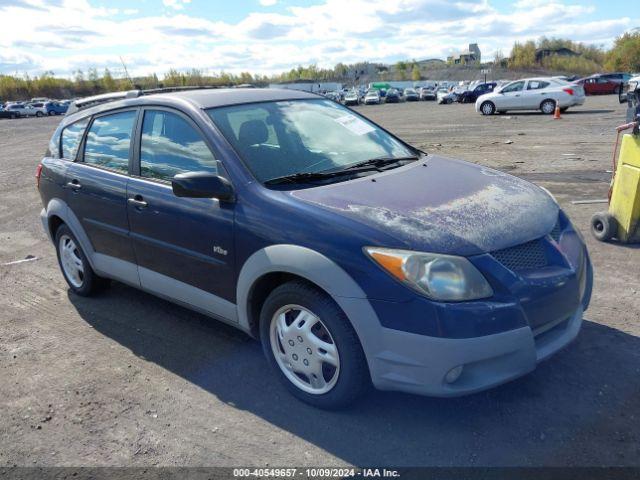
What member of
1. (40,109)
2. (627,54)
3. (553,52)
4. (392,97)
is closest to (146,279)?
(392,97)

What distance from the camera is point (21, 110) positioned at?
56.3 meters

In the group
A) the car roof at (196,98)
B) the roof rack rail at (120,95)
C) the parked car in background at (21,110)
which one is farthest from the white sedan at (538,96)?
the parked car in background at (21,110)

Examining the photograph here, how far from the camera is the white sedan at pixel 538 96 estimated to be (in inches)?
949

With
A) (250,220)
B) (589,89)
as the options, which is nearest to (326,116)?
(250,220)

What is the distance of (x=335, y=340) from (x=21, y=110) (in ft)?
207

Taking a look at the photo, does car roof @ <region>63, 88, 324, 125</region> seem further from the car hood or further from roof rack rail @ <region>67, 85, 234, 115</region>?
the car hood

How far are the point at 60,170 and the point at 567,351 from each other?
14.2 feet

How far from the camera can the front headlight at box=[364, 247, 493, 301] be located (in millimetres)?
2664

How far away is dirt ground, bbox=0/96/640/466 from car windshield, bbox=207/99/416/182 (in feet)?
4.53

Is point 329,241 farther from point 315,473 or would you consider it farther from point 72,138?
point 72,138

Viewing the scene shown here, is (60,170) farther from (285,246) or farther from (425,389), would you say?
(425,389)

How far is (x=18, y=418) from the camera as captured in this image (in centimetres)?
334

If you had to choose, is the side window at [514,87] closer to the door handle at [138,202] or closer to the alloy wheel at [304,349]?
the door handle at [138,202]

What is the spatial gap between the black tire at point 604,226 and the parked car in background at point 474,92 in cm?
4027
